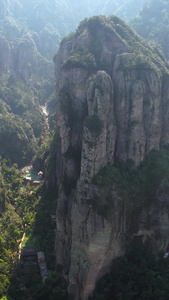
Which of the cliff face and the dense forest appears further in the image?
the dense forest

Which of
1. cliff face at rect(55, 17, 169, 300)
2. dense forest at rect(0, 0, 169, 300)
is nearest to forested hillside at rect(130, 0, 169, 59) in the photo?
dense forest at rect(0, 0, 169, 300)

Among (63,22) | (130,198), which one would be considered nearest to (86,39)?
(130,198)

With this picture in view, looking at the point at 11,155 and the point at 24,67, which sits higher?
the point at 24,67

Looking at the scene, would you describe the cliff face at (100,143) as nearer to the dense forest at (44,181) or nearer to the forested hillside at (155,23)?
the dense forest at (44,181)

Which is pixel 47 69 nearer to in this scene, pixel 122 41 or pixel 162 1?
pixel 162 1

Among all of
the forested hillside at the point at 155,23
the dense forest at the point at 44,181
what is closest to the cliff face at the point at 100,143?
the dense forest at the point at 44,181

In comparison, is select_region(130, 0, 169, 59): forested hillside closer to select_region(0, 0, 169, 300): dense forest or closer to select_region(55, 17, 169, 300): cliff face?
select_region(0, 0, 169, 300): dense forest
